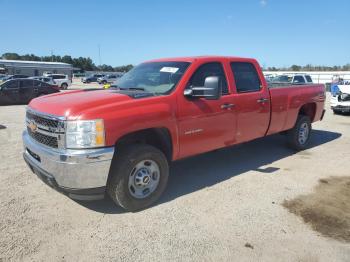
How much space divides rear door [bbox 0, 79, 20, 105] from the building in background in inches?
1667

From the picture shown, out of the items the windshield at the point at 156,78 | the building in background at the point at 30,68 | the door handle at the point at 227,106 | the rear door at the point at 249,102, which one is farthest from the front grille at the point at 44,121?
the building in background at the point at 30,68

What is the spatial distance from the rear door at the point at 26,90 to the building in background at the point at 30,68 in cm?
4216

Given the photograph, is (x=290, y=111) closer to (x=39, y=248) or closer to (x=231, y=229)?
(x=231, y=229)

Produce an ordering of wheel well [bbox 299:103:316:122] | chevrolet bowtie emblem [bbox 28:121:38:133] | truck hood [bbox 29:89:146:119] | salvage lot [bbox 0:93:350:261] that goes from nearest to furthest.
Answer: salvage lot [bbox 0:93:350:261] → truck hood [bbox 29:89:146:119] → chevrolet bowtie emblem [bbox 28:121:38:133] → wheel well [bbox 299:103:316:122]

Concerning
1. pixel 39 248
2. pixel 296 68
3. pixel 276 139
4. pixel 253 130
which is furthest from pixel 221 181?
pixel 296 68

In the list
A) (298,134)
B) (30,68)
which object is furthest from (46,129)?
(30,68)

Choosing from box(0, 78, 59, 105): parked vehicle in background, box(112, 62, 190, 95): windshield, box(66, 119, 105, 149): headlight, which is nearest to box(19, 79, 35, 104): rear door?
box(0, 78, 59, 105): parked vehicle in background

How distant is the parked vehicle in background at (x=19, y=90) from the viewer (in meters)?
17.8

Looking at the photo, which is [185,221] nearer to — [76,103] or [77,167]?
[77,167]

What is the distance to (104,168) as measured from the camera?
370 cm

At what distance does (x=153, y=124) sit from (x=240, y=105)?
185 centimetres

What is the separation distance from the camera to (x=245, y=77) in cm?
571

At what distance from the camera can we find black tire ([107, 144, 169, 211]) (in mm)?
3922

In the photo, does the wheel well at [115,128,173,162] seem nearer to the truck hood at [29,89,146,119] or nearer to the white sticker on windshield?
the truck hood at [29,89,146,119]
